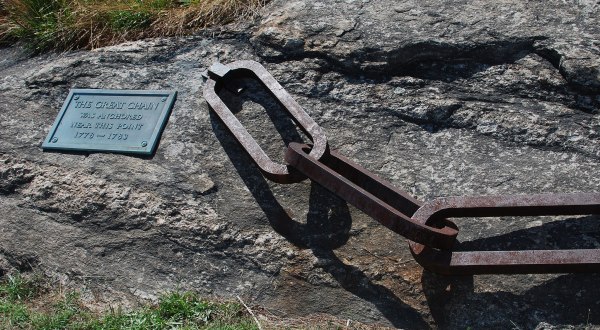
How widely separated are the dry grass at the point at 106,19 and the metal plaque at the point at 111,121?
0.52 metres

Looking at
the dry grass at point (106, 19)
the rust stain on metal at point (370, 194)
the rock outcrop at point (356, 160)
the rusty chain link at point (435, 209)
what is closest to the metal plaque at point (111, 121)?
the rock outcrop at point (356, 160)

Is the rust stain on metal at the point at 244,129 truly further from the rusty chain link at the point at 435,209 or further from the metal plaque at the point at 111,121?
the metal plaque at the point at 111,121

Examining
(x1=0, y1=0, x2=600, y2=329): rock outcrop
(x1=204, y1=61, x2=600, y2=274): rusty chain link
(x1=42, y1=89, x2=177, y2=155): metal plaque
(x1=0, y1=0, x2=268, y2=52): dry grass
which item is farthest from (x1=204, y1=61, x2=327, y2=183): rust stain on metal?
(x1=0, y1=0, x2=268, y2=52): dry grass

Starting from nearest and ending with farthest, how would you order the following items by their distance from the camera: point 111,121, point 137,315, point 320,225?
point 137,315
point 320,225
point 111,121

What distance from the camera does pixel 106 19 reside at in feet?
13.3

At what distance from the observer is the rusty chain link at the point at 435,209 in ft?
7.82

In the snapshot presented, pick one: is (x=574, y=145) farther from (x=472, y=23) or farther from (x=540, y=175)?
(x=472, y=23)

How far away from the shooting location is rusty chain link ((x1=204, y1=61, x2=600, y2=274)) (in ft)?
7.82

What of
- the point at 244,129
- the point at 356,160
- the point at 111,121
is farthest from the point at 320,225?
the point at 111,121

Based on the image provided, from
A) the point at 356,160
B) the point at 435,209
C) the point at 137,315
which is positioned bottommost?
the point at 137,315

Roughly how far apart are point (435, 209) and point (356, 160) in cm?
58

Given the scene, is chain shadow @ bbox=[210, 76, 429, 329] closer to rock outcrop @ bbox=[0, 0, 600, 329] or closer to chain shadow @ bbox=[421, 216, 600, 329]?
rock outcrop @ bbox=[0, 0, 600, 329]

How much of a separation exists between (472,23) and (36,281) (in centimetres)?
214

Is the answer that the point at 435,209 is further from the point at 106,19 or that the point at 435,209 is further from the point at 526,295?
the point at 106,19
